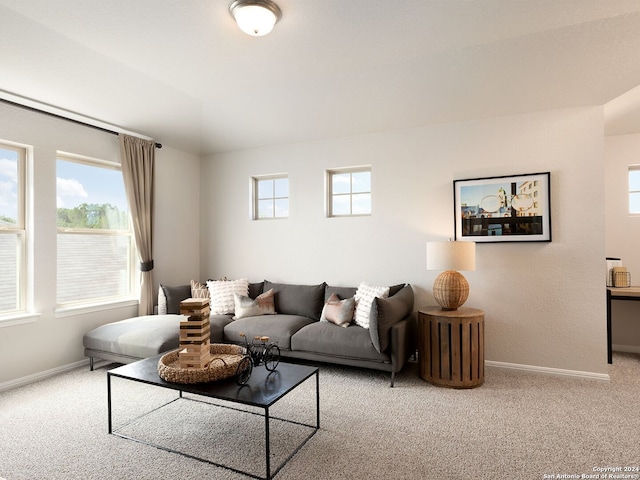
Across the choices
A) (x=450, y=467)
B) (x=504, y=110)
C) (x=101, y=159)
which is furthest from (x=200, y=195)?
(x=450, y=467)

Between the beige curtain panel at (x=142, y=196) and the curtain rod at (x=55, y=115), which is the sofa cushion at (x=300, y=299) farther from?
the curtain rod at (x=55, y=115)

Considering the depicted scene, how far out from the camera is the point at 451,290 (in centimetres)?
355

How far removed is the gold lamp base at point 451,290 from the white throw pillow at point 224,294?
2328mm

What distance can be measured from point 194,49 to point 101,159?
2172mm

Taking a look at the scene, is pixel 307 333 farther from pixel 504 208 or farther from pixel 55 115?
pixel 55 115

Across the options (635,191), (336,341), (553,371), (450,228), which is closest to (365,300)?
(336,341)

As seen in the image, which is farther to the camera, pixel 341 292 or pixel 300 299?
pixel 300 299

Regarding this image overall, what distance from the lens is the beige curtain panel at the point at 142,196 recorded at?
446 cm

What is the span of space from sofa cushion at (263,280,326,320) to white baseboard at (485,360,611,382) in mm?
1889

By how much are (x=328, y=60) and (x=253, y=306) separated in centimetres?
271

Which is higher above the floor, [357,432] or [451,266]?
[451,266]

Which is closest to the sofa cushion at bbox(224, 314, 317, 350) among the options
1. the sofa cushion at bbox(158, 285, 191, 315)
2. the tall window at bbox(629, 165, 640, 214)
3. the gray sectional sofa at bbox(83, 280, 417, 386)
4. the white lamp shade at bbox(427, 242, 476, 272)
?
the gray sectional sofa at bbox(83, 280, 417, 386)

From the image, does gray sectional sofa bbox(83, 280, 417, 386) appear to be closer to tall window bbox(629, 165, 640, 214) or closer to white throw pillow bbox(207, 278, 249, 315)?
white throw pillow bbox(207, 278, 249, 315)

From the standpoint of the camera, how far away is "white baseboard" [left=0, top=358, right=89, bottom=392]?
11.2 ft
